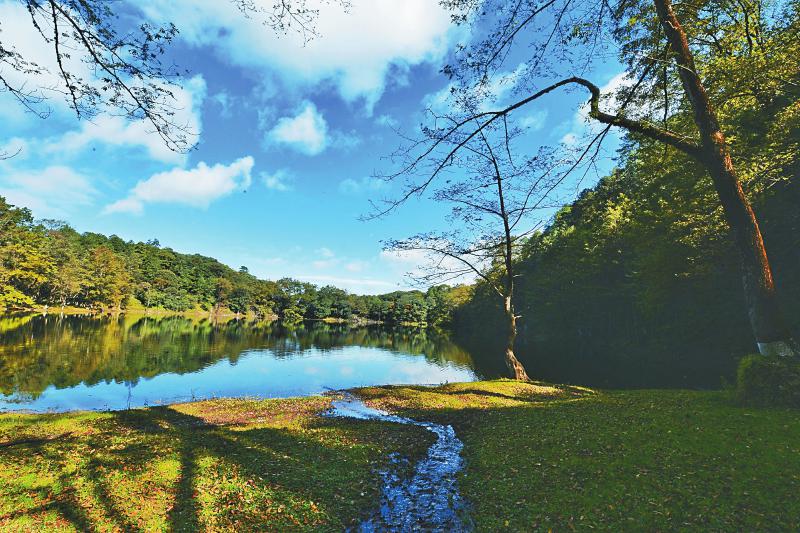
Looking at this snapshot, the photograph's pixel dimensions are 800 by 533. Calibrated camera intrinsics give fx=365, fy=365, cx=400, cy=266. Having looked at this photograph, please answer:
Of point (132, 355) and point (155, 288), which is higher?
point (155, 288)

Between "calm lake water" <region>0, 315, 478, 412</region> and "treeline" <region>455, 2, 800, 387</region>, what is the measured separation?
13728 mm

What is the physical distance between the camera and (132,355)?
35531 millimetres

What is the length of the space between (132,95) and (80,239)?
160412 millimetres

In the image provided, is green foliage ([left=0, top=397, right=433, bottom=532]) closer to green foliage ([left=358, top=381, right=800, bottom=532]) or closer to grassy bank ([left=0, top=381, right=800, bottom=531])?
grassy bank ([left=0, top=381, right=800, bottom=531])

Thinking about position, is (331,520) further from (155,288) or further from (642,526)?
(155,288)

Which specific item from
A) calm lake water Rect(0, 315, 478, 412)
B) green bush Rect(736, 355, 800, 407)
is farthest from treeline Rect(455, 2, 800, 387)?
calm lake water Rect(0, 315, 478, 412)

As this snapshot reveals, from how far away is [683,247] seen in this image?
29016mm

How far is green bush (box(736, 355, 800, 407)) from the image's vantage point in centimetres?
899

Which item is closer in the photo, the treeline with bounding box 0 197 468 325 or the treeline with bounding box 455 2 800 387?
the treeline with bounding box 455 2 800 387

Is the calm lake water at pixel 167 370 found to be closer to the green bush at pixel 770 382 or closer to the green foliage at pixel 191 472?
the green foliage at pixel 191 472

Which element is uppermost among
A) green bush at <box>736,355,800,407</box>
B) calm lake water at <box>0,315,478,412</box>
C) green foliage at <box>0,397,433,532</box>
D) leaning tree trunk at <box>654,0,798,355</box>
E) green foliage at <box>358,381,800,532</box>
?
leaning tree trunk at <box>654,0,798,355</box>

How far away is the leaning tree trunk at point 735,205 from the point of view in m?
8.17

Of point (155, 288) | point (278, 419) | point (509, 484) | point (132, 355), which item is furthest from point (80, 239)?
point (509, 484)

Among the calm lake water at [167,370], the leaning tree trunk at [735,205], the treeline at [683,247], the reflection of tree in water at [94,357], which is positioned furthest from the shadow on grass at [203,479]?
the reflection of tree in water at [94,357]
